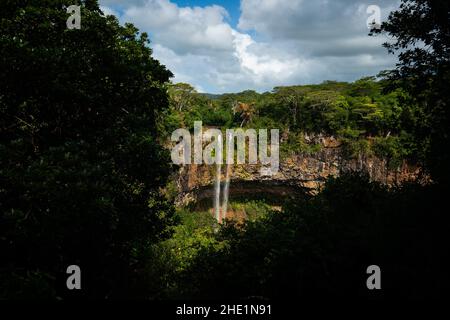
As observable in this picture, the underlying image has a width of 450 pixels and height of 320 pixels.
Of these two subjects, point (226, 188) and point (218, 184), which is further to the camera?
point (226, 188)

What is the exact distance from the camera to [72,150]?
25.3ft

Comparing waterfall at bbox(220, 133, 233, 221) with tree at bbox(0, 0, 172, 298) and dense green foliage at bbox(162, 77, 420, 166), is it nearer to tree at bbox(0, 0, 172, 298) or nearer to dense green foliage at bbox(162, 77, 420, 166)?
dense green foliage at bbox(162, 77, 420, 166)

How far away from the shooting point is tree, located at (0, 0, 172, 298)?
6637 millimetres

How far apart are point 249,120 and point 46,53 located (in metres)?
44.8

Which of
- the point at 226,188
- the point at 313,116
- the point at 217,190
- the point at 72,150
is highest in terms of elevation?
the point at 313,116

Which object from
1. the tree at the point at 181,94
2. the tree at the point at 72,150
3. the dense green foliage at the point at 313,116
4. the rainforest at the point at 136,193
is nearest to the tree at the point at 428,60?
the rainforest at the point at 136,193

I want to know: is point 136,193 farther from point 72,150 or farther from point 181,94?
point 181,94

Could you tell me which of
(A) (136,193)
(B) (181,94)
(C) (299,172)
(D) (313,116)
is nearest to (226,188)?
(C) (299,172)

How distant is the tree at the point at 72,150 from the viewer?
6637 millimetres

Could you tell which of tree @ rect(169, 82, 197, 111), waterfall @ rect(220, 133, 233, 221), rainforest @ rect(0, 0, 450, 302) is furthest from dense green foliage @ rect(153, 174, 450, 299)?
tree @ rect(169, 82, 197, 111)

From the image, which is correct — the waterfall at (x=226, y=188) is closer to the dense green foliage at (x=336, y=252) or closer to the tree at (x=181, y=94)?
the tree at (x=181, y=94)

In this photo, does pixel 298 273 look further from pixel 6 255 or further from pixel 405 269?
pixel 6 255

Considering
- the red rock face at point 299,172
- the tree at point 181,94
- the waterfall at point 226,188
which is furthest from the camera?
the tree at point 181,94
